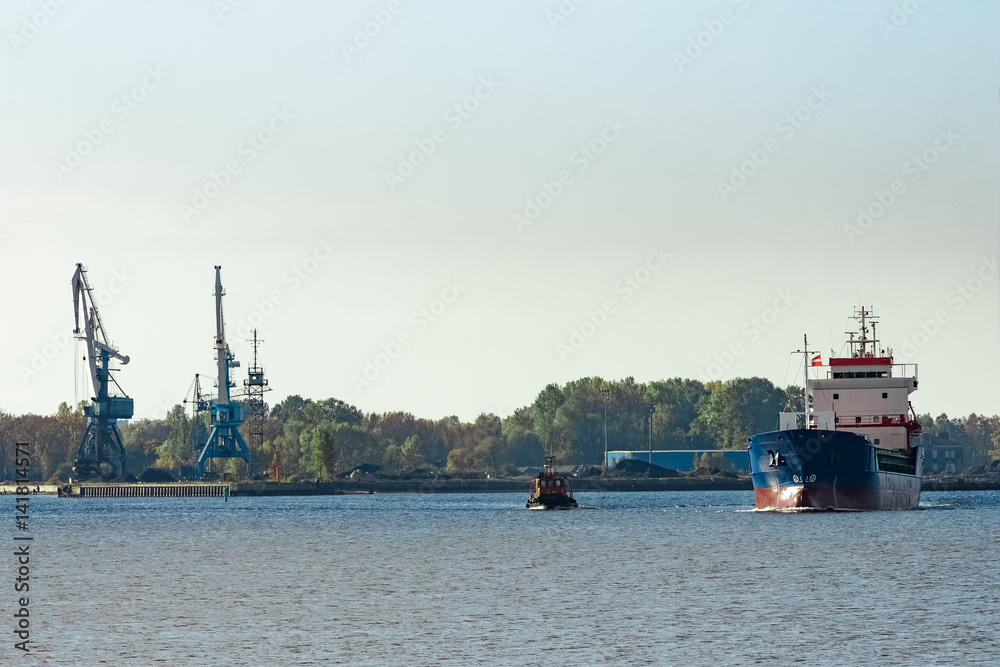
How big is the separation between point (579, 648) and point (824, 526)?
166 ft

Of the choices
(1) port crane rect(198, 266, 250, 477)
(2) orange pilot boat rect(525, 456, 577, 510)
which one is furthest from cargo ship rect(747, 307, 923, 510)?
(1) port crane rect(198, 266, 250, 477)

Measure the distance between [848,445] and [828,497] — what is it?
5551 mm

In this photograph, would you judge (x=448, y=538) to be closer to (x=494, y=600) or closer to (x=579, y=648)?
(x=494, y=600)

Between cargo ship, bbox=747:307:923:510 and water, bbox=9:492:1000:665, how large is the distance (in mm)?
2626

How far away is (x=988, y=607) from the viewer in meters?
44.7

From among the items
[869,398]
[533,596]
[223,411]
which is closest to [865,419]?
[869,398]

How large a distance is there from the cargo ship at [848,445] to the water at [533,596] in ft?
8.62

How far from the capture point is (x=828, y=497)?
92688mm

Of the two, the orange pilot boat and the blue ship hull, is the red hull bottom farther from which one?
the orange pilot boat

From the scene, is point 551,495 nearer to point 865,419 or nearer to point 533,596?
point 865,419

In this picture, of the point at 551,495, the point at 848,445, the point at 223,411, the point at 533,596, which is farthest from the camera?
the point at 223,411

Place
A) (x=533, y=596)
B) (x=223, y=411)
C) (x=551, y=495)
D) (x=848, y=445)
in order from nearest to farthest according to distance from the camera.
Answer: (x=533, y=596), (x=848, y=445), (x=551, y=495), (x=223, y=411)

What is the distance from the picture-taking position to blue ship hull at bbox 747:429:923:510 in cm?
8900

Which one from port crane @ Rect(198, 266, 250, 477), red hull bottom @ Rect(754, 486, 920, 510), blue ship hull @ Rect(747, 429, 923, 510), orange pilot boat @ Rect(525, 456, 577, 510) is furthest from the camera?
port crane @ Rect(198, 266, 250, 477)
